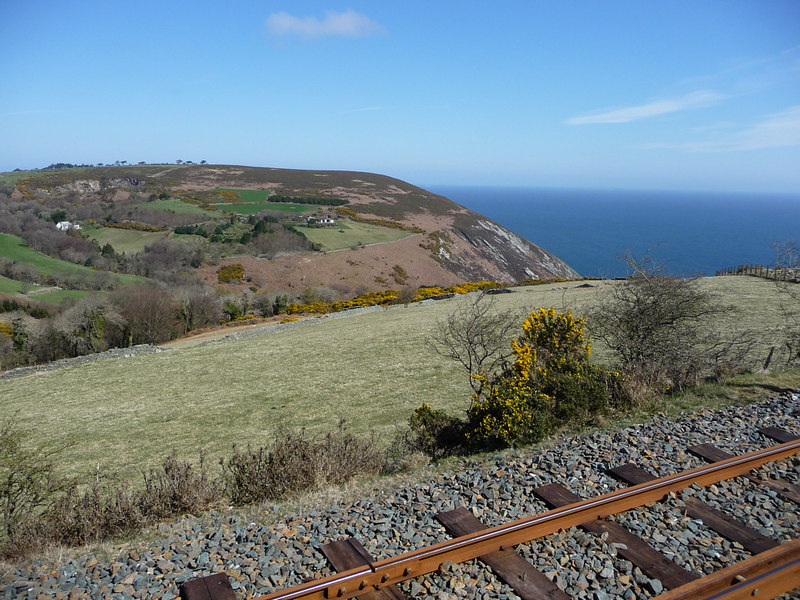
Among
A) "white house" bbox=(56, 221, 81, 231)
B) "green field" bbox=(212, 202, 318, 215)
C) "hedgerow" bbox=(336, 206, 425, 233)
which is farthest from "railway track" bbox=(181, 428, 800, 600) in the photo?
"green field" bbox=(212, 202, 318, 215)

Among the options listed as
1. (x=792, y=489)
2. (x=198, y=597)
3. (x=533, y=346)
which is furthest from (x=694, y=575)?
(x=533, y=346)

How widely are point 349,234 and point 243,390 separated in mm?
58012

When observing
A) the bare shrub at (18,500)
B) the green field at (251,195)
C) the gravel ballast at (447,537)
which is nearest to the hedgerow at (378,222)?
A: the green field at (251,195)

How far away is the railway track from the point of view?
3.70 m

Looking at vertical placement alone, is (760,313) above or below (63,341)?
above

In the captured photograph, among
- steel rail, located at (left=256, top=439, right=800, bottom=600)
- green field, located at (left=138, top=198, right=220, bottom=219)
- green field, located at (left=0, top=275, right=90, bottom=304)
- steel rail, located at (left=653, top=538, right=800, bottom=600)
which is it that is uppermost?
green field, located at (left=138, top=198, right=220, bottom=219)

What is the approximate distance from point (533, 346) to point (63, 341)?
27.4 meters

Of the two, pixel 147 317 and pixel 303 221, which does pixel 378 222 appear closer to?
pixel 303 221

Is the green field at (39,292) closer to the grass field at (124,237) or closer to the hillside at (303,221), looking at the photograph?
the hillside at (303,221)

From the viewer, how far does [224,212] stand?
3246 inches

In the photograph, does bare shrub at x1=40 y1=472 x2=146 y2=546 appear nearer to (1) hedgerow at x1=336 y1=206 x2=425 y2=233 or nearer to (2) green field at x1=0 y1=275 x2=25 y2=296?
(2) green field at x1=0 y1=275 x2=25 y2=296

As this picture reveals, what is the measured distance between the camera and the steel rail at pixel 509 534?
12.1 feet

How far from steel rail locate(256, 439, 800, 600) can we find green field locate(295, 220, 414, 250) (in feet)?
201

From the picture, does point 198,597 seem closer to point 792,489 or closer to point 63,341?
point 792,489
